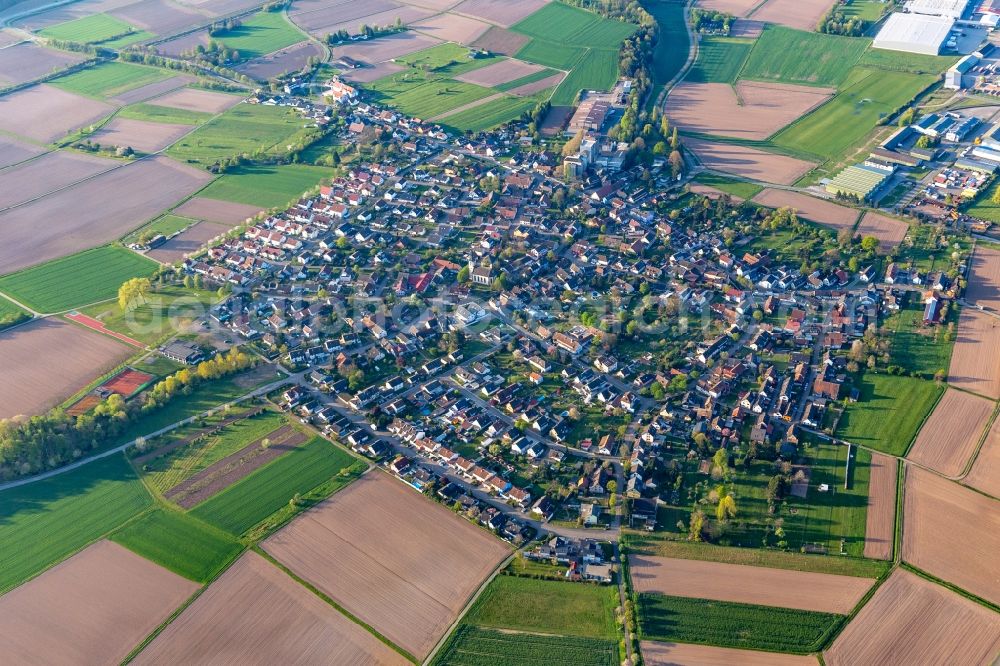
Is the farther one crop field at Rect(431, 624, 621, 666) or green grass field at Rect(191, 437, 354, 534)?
green grass field at Rect(191, 437, 354, 534)

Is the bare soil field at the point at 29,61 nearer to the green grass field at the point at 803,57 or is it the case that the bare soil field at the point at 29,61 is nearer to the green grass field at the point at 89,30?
the green grass field at the point at 89,30

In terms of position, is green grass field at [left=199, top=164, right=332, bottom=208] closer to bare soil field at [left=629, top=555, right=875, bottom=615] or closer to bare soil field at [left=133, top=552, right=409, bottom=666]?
bare soil field at [left=133, top=552, right=409, bottom=666]

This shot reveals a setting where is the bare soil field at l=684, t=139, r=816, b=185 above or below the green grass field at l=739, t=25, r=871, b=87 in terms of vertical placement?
below

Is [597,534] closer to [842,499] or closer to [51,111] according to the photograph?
[842,499]

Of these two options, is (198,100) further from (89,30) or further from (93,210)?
(89,30)

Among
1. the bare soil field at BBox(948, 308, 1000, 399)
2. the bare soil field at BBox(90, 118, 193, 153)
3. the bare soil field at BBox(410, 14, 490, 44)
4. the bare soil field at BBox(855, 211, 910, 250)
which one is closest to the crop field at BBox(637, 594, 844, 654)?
the bare soil field at BBox(948, 308, 1000, 399)

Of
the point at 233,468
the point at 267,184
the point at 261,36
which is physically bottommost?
the point at 233,468

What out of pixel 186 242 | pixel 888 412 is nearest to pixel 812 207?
pixel 888 412
